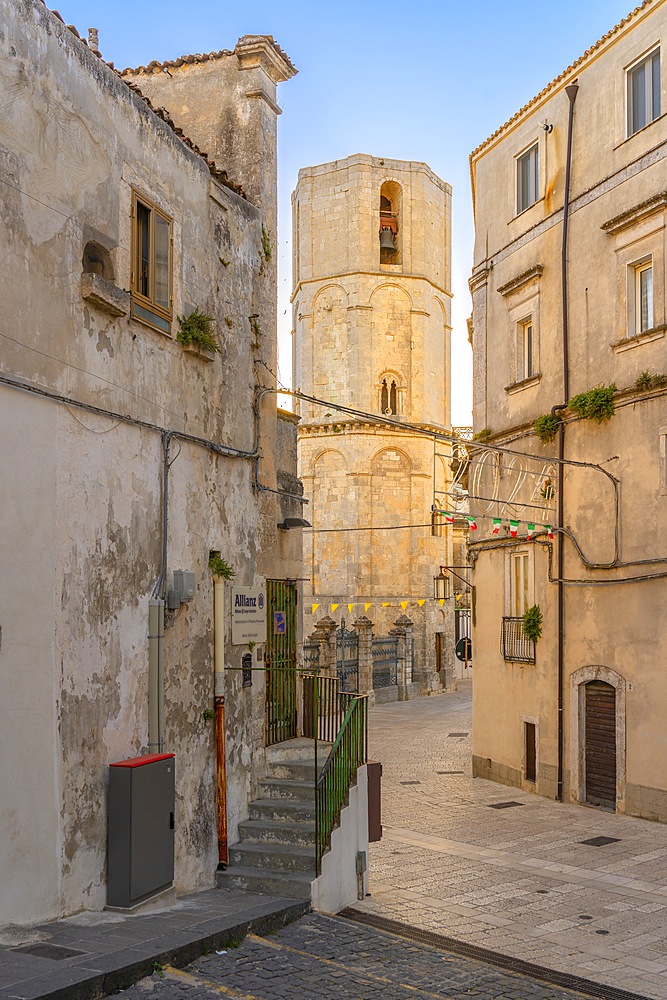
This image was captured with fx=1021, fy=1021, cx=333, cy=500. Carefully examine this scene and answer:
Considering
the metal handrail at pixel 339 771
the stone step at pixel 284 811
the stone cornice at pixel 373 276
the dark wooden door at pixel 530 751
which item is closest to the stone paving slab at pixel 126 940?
the metal handrail at pixel 339 771

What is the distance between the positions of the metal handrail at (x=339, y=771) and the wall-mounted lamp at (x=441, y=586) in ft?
108

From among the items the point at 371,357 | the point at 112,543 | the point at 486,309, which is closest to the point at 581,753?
the point at 486,309

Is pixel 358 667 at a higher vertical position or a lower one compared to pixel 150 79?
lower

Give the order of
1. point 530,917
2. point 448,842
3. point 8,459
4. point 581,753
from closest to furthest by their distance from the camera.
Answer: point 8,459
point 530,917
point 448,842
point 581,753

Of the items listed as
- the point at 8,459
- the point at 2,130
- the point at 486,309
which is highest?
the point at 486,309

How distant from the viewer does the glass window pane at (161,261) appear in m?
10.1

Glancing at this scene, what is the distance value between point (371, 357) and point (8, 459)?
125ft

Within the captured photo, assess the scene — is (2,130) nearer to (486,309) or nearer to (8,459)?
(8,459)

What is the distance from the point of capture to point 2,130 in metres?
7.77

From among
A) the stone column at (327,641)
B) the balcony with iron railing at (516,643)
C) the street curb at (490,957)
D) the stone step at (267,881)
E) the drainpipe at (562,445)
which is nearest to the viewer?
the street curb at (490,957)

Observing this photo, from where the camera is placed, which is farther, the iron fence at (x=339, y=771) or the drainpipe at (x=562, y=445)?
the drainpipe at (x=562, y=445)

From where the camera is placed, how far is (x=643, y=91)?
675 inches

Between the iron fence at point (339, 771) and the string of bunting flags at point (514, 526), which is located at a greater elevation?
the string of bunting flags at point (514, 526)

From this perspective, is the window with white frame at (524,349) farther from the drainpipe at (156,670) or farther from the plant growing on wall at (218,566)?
the drainpipe at (156,670)
